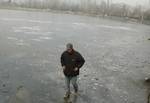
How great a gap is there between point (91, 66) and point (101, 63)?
44.2 inches

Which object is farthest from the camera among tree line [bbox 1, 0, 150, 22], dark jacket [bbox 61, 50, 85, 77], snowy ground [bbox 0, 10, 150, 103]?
tree line [bbox 1, 0, 150, 22]

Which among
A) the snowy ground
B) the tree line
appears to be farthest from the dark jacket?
the tree line

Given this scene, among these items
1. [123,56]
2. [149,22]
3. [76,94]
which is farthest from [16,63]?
[149,22]

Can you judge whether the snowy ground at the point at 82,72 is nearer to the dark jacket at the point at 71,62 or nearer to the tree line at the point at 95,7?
the dark jacket at the point at 71,62

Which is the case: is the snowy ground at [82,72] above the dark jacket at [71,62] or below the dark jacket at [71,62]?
below

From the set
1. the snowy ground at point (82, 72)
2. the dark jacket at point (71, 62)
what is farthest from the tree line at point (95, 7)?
the dark jacket at point (71, 62)

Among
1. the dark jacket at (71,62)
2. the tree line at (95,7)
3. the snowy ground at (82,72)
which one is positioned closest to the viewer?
the dark jacket at (71,62)

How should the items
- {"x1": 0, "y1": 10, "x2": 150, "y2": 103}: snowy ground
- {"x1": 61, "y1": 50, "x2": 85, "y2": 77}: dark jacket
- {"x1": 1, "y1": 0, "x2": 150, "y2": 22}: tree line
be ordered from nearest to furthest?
{"x1": 61, "y1": 50, "x2": 85, "y2": 77}: dark jacket
{"x1": 0, "y1": 10, "x2": 150, "y2": 103}: snowy ground
{"x1": 1, "y1": 0, "x2": 150, "y2": 22}: tree line

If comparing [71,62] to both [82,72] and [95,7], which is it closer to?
[82,72]

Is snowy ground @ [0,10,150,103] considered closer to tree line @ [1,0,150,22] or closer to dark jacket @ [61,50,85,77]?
dark jacket @ [61,50,85,77]

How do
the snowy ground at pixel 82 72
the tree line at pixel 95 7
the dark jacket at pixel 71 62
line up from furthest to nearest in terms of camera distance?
the tree line at pixel 95 7 < the snowy ground at pixel 82 72 < the dark jacket at pixel 71 62

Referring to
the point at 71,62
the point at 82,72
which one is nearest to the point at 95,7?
the point at 82,72

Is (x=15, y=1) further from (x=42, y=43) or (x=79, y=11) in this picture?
(x=42, y=43)

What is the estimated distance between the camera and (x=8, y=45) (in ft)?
72.4
